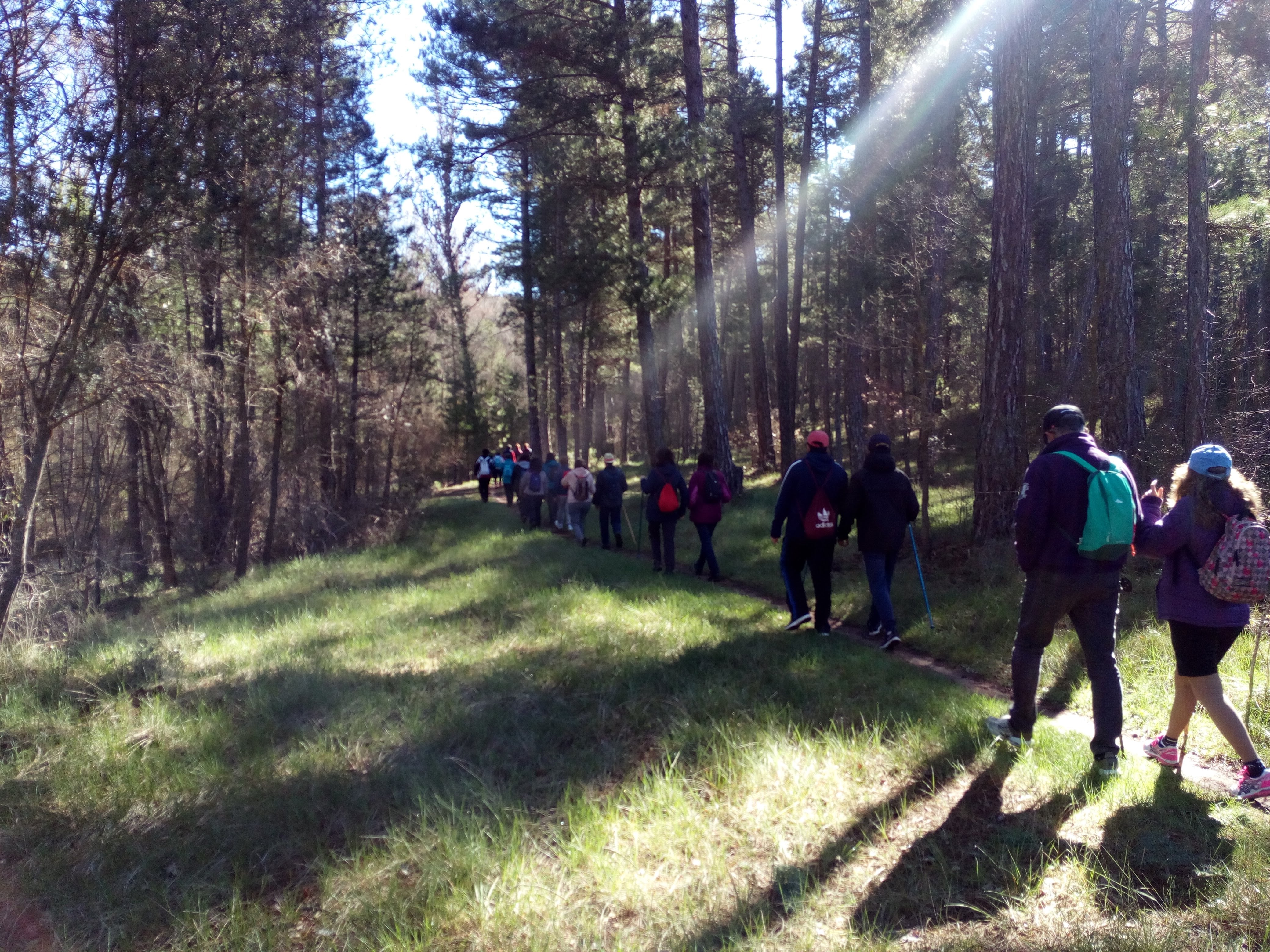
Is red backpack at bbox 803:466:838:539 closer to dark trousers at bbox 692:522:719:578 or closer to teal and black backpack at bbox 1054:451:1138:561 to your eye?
teal and black backpack at bbox 1054:451:1138:561

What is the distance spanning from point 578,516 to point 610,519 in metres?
0.66

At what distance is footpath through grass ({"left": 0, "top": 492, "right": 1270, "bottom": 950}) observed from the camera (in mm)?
3504

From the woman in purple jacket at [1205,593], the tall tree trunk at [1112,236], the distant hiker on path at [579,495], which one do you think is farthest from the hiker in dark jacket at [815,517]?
the distant hiker on path at [579,495]

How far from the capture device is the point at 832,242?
32.1m

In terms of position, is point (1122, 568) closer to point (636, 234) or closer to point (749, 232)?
point (636, 234)

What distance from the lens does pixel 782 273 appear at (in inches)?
878

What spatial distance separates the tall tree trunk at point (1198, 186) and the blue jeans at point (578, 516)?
10034 mm

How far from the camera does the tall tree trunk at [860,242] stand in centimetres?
1862

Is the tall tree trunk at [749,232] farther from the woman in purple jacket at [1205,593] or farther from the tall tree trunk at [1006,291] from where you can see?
the woman in purple jacket at [1205,593]

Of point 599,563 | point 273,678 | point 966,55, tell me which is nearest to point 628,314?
point 966,55

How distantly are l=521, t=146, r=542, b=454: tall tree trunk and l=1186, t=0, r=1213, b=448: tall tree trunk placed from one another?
53.8 ft

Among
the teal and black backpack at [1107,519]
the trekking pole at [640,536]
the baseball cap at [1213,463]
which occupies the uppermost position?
the baseball cap at [1213,463]

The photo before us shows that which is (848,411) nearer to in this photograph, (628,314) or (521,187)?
(628,314)

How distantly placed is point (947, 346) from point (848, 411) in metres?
6.94
